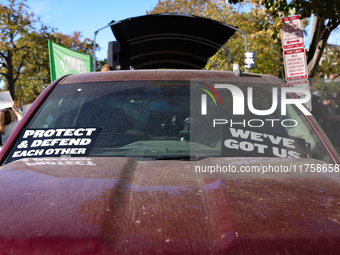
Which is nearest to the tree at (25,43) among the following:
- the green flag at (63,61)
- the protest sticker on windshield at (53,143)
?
the green flag at (63,61)

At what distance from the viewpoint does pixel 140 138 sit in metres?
2.24

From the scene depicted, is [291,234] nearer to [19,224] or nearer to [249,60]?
[19,224]

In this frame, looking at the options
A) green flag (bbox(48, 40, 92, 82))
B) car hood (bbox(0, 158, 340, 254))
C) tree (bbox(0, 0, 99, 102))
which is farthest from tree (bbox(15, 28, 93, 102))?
car hood (bbox(0, 158, 340, 254))

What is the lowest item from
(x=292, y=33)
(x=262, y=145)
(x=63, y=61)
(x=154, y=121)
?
(x=262, y=145)

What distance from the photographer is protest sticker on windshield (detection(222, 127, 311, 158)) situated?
207 cm

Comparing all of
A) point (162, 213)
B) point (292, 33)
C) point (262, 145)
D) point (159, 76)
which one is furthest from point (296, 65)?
point (162, 213)

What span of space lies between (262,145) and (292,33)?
4.82 meters

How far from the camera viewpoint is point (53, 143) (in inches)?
79.9

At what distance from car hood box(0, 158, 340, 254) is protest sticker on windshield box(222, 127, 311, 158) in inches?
16.9

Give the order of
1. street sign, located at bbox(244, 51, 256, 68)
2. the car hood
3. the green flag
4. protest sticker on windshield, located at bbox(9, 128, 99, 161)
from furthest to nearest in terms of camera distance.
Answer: street sign, located at bbox(244, 51, 256, 68) < the green flag < protest sticker on windshield, located at bbox(9, 128, 99, 161) < the car hood

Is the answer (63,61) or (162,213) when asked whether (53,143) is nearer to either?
(162,213)

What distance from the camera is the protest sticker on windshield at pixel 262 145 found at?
6.79ft

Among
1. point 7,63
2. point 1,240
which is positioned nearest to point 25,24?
point 7,63

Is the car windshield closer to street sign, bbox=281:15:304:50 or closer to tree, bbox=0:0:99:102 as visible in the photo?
street sign, bbox=281:15:304:50
